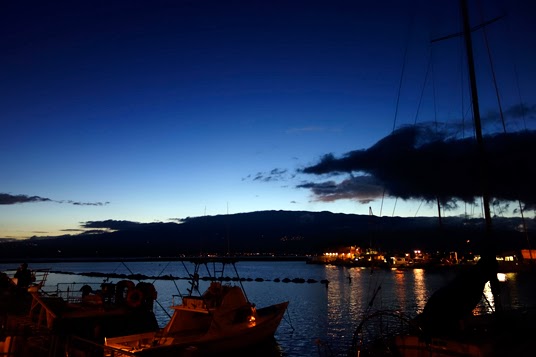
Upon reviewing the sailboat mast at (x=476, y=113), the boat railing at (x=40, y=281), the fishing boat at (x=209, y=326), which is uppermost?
the sailboat mast at (x=476, y=113)


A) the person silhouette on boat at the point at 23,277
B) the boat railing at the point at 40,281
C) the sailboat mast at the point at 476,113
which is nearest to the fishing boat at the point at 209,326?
the boat railing at the point at 40,281

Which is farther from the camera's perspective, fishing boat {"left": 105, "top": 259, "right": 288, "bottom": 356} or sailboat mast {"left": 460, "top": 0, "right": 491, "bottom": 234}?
fishing boat {"left": 105, "top": 259, "right": 288, "bottom": 356}

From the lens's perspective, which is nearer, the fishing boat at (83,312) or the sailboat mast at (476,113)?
the sailboat mast at (476,113)

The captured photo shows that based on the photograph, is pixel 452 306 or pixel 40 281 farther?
pixel 40 281

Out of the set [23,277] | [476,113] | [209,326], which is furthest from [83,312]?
[476,113]

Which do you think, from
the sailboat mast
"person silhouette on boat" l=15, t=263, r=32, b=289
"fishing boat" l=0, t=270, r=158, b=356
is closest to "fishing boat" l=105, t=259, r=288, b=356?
"fishing boat" l=0, t=270, r=158, b=356

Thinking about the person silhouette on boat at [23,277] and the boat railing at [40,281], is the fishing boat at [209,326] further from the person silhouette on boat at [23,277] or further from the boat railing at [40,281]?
the person silhouette on boat at [23,277]

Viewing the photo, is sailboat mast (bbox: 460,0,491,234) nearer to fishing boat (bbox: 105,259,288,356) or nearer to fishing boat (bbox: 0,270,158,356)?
fishing boat (bbox: 105,259,288,356)

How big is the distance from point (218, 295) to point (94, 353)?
11.0 m

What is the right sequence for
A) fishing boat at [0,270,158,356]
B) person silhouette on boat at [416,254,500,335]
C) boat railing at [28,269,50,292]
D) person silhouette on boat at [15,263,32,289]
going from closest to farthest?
person silhouette on boat at [416,254,500,335] → boat railing at [28,269,50,292] → fishing boat at [0,270,158,356] → person silhouette on boat at [15,263,32,289]

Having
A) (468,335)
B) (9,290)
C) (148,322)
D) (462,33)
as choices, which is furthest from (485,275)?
(9,290)

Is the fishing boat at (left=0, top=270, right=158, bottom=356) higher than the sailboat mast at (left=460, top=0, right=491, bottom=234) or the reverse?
the reverse

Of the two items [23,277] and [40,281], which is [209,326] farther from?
[23,277]

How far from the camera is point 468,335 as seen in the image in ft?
43.8
